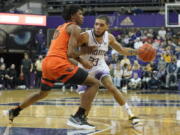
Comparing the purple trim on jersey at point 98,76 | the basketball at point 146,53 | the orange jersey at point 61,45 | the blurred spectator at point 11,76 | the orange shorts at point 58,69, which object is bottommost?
the blurred spectator at point 11,76

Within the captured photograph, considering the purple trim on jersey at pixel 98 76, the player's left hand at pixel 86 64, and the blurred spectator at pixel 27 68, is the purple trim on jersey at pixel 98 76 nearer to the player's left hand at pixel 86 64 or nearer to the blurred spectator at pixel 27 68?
the player's left hand at pixel 86 64

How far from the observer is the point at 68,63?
17.3 ft

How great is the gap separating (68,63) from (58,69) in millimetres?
161

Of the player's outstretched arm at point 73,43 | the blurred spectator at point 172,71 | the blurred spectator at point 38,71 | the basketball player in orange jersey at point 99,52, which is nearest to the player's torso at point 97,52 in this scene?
the basketball player in orange jersey at point 99,52

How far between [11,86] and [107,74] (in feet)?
42.1

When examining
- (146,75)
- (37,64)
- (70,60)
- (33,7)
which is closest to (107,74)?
(70,60)

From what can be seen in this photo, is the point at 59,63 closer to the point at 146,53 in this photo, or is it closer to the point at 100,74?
the point at 100,74

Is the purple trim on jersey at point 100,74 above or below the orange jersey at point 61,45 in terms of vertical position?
below

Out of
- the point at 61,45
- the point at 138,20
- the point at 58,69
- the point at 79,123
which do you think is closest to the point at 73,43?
the point at 61,45

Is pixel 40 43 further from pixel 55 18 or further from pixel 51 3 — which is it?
pixel 51 3

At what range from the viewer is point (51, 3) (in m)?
23.8

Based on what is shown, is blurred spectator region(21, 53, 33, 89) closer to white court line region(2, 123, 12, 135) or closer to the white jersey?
the white jersey

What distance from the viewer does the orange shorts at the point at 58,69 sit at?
5215 millimetres

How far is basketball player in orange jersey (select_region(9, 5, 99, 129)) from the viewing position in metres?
5.20
